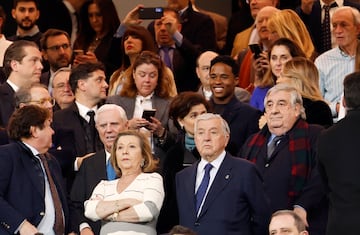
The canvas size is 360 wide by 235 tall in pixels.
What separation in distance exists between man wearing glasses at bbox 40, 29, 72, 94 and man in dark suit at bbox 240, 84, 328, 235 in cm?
325

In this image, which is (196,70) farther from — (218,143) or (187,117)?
(218,143)

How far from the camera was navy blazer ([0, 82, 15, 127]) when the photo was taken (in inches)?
508

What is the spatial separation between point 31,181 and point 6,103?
5.43ft

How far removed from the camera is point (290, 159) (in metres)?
11.6

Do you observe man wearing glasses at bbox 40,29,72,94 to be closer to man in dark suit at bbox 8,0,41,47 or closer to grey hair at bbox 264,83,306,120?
man in dark suit at bbox 8,0,41,47

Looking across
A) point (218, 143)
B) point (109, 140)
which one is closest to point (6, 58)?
point (109, 140)

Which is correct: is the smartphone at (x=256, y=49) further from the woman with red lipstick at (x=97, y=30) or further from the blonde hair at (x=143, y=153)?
the blonde hair at (x=143, y=153)

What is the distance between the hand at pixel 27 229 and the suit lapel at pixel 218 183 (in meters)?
1.22

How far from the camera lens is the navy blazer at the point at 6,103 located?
508 inches

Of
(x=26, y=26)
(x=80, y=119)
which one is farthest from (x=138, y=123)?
(x=26, y=26)

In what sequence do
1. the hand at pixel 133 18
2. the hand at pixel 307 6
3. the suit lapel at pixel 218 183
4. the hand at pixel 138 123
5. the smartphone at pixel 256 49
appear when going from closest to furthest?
the suit lapel at pixel 218 183 < the hand at pixel 138 123 < the smartphone at pixel 256 49 < the hand at pixel 133 18 < the hand at pixel 307 6

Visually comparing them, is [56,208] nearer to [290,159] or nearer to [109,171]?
[109,171]

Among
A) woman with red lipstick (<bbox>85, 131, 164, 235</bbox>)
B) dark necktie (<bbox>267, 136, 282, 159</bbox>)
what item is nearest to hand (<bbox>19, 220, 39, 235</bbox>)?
woman with red lipstick (<bbox>85, 131, 164, 235</bbox>)

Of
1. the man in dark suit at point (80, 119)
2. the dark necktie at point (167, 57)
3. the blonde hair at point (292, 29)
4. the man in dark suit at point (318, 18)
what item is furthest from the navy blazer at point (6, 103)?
the man in dark suit at point (318, 18)
